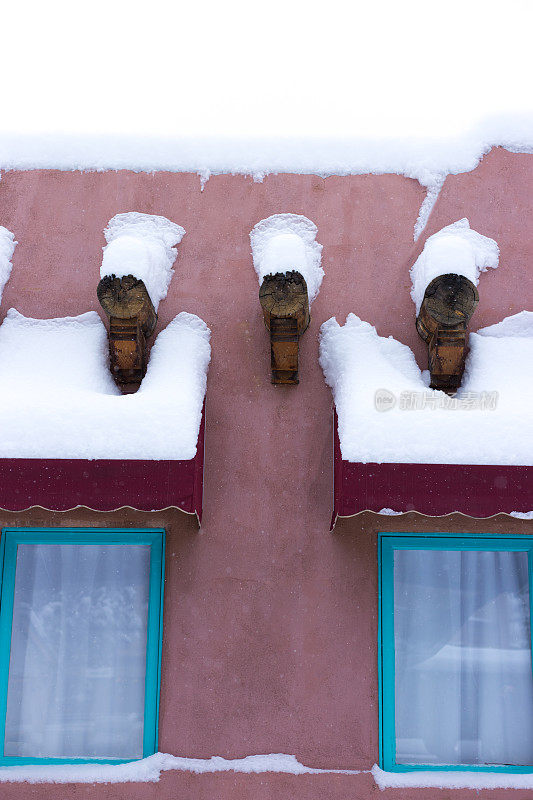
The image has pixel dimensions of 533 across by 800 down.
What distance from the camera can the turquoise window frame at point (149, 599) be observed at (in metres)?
3.70

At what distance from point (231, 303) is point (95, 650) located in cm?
249

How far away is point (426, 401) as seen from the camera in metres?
3.42

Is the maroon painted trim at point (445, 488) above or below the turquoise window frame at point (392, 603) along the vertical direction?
above

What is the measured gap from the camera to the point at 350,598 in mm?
3797

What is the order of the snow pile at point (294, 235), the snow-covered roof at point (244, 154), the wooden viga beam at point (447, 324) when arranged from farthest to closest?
the snow-covered roof at point (244, 154)
the snow pile at point (294, 235)
the wooden viga beam at point (447, 324)

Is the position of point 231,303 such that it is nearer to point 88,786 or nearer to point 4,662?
point 4,662

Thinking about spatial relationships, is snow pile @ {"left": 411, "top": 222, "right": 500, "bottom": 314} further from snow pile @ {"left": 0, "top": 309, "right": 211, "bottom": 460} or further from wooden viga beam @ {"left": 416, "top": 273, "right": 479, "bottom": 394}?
snow pile @ {"left": 0, "top": 309, "right": 211, "bottom": 460}

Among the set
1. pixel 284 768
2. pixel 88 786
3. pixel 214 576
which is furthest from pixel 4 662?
pixel 284 768

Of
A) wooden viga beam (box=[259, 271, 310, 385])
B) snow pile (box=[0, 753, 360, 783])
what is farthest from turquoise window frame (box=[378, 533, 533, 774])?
wooden viga beam (box=[259, 271, 310, 385])

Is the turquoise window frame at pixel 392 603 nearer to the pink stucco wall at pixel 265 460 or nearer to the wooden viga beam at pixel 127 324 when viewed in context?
the pink stucco wall at pixel 265 460

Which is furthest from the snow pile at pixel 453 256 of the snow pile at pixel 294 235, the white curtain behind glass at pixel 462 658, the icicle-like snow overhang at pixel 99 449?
the white curtain behind glass at pixel 462 658

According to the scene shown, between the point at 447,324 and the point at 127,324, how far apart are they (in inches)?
77.0

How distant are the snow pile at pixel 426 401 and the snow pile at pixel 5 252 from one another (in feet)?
7.42

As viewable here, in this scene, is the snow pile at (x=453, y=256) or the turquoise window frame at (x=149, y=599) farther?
the turquoise window frame at (x=149, y=599)
